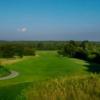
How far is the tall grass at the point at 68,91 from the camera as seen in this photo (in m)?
7.17

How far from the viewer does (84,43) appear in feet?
306

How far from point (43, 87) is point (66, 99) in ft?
4.80

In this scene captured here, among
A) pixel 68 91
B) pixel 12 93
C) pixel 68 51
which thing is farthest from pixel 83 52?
pixel 68 91

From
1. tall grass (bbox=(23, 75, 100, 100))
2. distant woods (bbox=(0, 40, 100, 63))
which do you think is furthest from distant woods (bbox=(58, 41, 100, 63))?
tall grass (bbox=(23, 75, 100, 100))

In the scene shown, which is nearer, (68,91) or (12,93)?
(68,91)

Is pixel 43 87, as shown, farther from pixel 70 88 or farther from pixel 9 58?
pixel 9 58

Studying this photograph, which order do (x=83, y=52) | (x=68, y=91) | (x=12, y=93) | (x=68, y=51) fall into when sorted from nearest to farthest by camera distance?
(x=68, y=91)
(x=12, y=93)
(x=83, y=52)
(x=68, y=51)

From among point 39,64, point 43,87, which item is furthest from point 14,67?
point 43,87

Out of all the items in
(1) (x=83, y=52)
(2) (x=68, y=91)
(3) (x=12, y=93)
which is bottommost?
(1) (x=83, y=52)

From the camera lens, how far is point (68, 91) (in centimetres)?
749

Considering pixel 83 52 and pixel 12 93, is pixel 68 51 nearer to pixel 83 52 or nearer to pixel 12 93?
pixel 83 52

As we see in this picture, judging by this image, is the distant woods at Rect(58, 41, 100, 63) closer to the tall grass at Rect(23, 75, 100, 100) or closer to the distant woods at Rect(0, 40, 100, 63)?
the distant woods at Rect(0, 40, 100, 63)

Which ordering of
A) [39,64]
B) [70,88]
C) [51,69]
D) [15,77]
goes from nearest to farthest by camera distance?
[70,88] < [15,77] < [51,69] < [39,64]

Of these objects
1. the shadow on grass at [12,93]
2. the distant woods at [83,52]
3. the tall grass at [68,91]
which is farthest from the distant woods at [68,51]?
the tall grass at [68,91]
